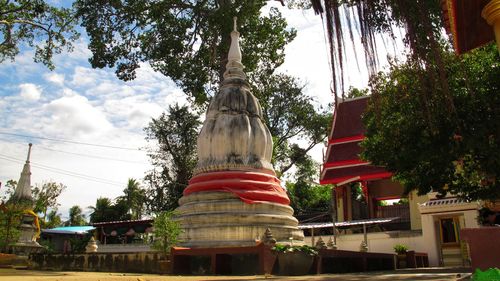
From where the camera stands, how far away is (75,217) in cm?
5438

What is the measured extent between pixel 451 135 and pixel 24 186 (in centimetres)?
2423

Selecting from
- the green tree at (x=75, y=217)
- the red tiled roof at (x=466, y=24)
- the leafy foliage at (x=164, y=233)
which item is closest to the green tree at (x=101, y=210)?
the green tree at (x=75, y=217)

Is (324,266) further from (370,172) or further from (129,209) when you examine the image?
(129,209)

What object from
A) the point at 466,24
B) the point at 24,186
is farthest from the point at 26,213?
the point at 466,24

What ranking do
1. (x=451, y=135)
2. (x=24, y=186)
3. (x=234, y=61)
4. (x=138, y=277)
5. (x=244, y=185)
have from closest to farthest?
(x=138, y=277)
(x=451, y=135)
(x=244, y=185)
(x=234, y=61)
(x=24, y=186)

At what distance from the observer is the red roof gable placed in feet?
87.0

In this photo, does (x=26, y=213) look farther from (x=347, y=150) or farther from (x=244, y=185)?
(x=347, y=150)

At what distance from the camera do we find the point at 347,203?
92.1 feet

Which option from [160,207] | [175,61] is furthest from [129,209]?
[175,61]

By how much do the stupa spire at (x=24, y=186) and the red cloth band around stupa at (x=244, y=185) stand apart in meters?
14.2

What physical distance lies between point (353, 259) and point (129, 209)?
3399 centimetres

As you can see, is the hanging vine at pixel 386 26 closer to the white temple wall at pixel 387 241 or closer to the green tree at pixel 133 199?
the white temple wall at pixel 387 241

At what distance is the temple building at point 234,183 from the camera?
1504cm

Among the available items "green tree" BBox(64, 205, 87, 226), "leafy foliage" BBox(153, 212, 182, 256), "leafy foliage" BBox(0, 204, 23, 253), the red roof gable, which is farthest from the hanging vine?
"green tree" BBox(64, 205, 87, 226)
